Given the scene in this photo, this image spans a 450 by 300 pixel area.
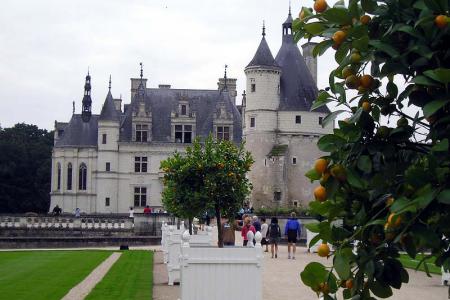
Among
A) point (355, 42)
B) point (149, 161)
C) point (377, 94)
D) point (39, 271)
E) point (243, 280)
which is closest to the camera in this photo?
point (355, 42)

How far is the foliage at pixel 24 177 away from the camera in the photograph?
68938mm

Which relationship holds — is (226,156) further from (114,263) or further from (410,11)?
(410,11)

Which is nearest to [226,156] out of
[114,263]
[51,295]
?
[51,295]

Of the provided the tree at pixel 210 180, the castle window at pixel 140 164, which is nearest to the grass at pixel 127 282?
the tree at pixel 210 180

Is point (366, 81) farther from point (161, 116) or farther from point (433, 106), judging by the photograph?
point (161, 116)

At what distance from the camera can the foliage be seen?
6894cm

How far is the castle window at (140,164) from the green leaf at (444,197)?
62.0m

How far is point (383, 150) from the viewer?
264 centimetres

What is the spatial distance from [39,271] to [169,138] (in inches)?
1813

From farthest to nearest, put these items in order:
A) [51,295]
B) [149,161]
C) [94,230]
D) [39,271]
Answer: [149,161]
[94,230]
[39,271]
[51,295]

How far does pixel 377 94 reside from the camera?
9.32 ft

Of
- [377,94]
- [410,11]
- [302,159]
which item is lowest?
[377,94]

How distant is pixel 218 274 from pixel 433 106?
7914 mm

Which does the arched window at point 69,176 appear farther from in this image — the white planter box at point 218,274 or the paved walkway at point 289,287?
the white planter box at point 218,274
